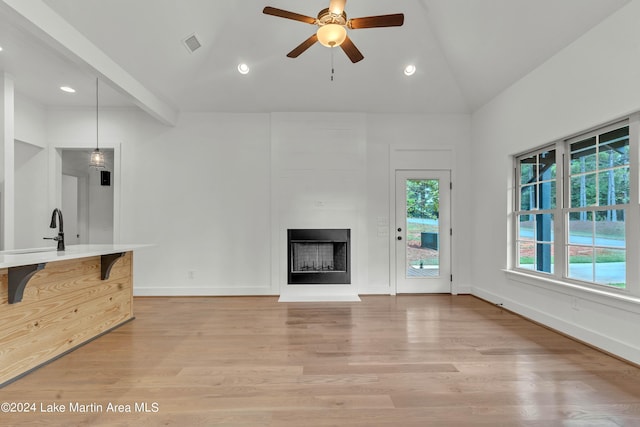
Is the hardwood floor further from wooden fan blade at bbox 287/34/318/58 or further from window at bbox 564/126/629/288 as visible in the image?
wooden fan blade at bbox 287/34/318/58

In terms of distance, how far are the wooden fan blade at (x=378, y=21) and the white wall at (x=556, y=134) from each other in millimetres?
1778

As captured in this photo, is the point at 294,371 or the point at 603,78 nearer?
the point at 294,371

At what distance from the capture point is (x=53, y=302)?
2.63 metres

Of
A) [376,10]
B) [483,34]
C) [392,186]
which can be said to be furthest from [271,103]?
[483,34]

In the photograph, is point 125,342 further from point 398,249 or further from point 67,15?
point 398,249

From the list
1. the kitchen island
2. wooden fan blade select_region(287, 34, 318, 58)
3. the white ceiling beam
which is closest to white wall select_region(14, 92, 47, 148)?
the white ceiling beam

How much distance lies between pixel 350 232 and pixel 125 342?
3122 mm

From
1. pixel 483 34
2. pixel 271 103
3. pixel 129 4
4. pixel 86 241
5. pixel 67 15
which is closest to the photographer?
pixel 67 15

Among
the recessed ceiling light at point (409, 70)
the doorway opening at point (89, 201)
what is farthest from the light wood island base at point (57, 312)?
the recessed ceiling light at point (409, 70)

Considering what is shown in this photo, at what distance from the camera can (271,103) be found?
4.79 metres

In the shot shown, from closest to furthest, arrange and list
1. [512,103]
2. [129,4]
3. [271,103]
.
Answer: [129,4] < [512,103] < [271,103]

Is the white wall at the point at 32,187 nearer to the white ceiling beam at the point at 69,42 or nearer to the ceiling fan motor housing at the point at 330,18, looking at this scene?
the white ceiling beam at the point at 69,42

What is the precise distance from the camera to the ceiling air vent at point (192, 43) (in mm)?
3694

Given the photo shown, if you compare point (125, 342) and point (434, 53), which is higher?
point (434, 53)
